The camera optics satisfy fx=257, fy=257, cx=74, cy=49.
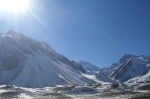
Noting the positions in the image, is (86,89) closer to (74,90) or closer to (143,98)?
(74,90)

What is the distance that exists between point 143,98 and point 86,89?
190 feet

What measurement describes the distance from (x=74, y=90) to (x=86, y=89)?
5137mm

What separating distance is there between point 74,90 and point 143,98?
5906cm

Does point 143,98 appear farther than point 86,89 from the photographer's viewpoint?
No

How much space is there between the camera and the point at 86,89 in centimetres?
10975

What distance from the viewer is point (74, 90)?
109875mm

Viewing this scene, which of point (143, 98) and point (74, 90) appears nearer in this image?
point (143, 98)

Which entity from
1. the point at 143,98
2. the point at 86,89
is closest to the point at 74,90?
the point at 86,89

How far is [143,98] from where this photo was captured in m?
53.1
